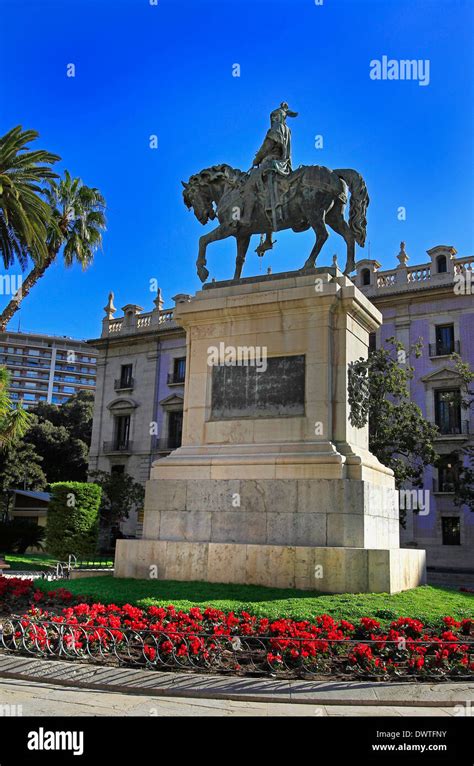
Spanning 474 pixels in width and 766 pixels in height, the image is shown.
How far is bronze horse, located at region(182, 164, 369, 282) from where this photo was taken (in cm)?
1332

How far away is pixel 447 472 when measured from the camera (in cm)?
3803

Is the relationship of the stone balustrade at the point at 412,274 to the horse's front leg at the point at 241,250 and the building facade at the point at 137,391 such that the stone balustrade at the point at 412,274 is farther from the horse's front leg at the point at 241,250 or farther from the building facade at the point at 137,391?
the horse's front leg at the point at 241,250

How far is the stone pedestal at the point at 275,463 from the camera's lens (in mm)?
10773

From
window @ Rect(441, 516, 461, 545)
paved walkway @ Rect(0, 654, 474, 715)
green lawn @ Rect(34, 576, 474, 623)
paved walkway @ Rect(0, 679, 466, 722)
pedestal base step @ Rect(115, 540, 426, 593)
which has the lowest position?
paved walkway @ Rect(0, 679, 466, 722)

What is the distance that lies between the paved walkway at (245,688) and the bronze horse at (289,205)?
8244 mm

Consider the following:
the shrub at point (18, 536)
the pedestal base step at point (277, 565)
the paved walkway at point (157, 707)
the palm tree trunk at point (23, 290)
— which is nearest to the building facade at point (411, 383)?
the shrub at point (18, 536)

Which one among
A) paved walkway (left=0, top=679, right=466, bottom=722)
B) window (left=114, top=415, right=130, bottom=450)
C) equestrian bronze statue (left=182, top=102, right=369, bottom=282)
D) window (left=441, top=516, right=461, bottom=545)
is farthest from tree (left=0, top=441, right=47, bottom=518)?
paved walkway (left=0, top=679, right=466, bottom=722)

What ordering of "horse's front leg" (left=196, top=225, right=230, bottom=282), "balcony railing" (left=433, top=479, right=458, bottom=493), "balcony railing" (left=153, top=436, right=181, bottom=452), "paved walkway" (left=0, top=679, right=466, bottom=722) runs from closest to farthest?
"paved walkway" (left=0, top=679, right=466, bottom=722) < "horse's front leg" (left=196, top=225, right=230, bottom=282) < "balcony railing" (left=433, top=479, right=458, bottom=493) < "balcony railing" (left=153, top=436, right=181, bottom=452)

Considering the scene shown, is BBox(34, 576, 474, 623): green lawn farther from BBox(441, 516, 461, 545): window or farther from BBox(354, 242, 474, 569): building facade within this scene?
BBox(441, 516, 461, 545): window

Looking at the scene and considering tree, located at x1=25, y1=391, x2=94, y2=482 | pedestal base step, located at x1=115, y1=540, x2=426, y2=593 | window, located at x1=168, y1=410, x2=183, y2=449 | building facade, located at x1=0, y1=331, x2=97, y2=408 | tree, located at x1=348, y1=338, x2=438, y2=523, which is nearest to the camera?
pedestal base step, located at x1=115, y1=540, x2=426, y2=593

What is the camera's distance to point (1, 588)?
11711 mm

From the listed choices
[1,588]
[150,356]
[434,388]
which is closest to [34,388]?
[150,356]

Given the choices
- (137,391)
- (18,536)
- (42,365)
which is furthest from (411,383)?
(42,365)

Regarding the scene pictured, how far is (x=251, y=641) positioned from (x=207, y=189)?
9.86m
